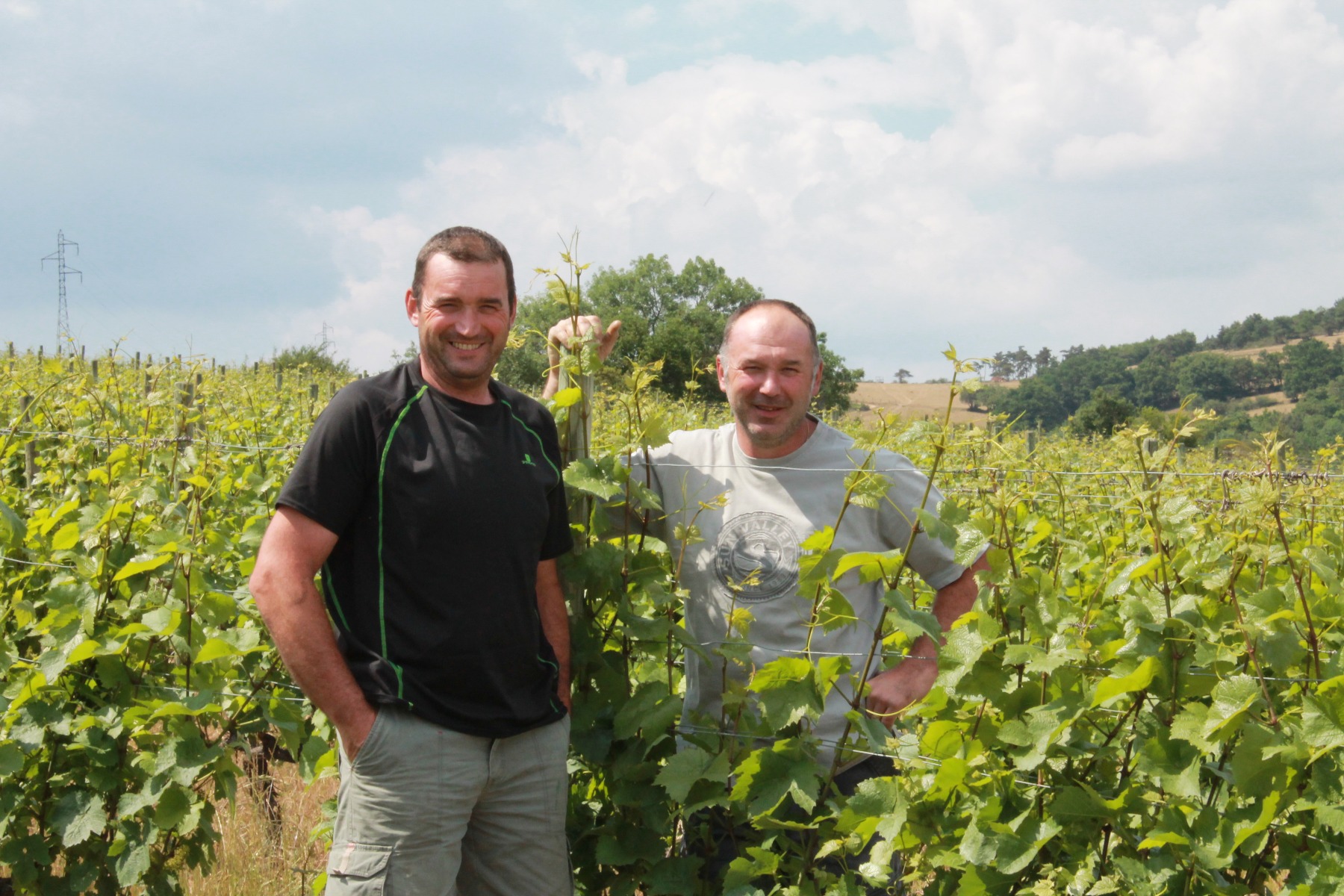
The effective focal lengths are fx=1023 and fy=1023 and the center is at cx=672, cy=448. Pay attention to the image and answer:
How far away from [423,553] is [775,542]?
0.84m

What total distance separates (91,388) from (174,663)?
1.78 meters

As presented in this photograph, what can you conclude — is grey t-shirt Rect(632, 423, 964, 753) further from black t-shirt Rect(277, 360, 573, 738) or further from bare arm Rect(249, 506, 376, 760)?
bare arm Rect(249, 506, 376, 760)

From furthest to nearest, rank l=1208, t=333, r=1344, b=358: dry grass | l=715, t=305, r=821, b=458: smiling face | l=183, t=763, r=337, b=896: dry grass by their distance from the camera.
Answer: l=1208, t=333, r=1344, b=358: dry grass, l=183, t=763, r=337, b=896: dry grass, l=715, t=305, r=821, b=458: smiling face

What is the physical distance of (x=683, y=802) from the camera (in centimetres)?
214

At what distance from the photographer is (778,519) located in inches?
95.6

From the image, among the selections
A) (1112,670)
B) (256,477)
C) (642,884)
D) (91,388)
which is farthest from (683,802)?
(91,388)

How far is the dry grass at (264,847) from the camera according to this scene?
3.36 metres

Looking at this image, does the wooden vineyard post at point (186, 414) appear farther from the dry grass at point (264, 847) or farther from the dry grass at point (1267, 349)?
the dry grass at point (1267, 349)

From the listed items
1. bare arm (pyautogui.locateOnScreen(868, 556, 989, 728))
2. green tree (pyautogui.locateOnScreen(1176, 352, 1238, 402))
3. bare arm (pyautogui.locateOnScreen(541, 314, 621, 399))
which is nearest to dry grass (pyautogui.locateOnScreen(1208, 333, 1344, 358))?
green tree (pyautogui.locateOnScreen(1176, 352, 1238, 402))

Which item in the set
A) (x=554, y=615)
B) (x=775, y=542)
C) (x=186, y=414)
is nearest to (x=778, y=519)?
(x=775, y=542)

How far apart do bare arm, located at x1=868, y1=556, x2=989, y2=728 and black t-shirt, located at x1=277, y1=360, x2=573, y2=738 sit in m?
0.77

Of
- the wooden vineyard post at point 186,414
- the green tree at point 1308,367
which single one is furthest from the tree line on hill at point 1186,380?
the wooden vineyard post at point 186,414

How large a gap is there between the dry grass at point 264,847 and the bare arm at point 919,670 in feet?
6.34

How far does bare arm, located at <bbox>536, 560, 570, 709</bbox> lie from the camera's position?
2289 mm
